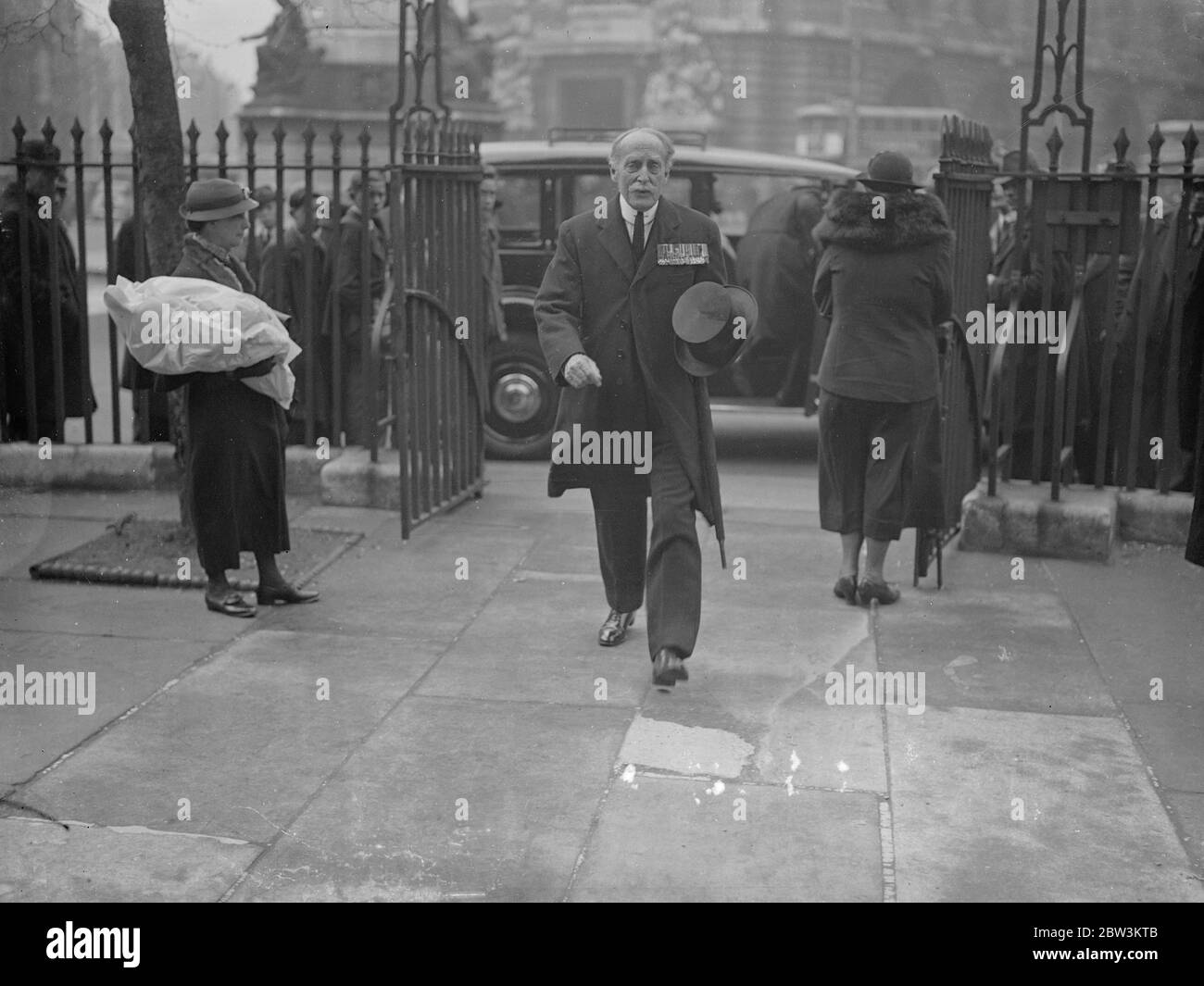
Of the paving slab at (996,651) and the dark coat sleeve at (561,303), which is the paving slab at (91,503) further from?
the paving slab at (996,651)

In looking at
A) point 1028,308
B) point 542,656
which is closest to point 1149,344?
point 1028,308

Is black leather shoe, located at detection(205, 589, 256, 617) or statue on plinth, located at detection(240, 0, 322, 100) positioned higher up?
statue on plinth, located at detection(240, 0, 322, 100)

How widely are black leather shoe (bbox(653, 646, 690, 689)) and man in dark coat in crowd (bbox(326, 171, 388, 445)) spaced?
3641 millimetres

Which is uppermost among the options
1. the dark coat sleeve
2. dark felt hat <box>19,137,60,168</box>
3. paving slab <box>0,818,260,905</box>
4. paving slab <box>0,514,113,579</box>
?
dark felt hat <box>19,137,60,168</box>

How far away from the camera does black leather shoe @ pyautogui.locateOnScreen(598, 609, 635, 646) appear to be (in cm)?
612

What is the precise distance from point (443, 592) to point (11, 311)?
11.7ft

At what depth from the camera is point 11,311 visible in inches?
350

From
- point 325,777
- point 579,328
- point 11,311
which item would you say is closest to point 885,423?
point 579,328

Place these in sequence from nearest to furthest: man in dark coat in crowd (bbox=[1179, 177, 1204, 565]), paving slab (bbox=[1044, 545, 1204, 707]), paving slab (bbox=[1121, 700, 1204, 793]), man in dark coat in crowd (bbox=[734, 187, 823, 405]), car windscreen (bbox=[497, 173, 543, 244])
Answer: paving slab (bbox=[1121, 700, 1204, 793])
paving slab (bbox=[1044, 545, 1204, 707])
man in dark coat in crowd (bbox=[1179, 177, 1204, 565])
man in dark coat in crowd (bbox=[734, 187, 823, 405])
car windscreen (bbox=[497, 173, 543, 244])

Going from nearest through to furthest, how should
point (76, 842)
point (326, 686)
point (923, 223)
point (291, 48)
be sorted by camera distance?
point (76, 842) → point (326, 686) → point (923, 223) → point (291, 48)

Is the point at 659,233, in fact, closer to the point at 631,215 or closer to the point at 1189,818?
the point at 631,215

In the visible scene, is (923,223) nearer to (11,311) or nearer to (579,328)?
(579,328)

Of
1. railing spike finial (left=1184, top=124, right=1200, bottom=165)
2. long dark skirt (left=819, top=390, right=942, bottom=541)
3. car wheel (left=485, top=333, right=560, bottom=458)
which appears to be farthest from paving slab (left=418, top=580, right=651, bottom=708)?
car wheel (left=485, top=333, right=560, bottom=458)

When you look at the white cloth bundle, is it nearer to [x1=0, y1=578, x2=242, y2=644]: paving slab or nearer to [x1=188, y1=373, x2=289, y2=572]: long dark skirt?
[x1=188, y1=373, x2=289, y2=572]: long dark skirt
